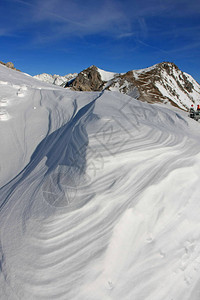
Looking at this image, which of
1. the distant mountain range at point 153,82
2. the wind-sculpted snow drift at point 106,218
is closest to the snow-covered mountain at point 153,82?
the distant mountain range at point 153,82

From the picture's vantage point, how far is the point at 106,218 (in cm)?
214

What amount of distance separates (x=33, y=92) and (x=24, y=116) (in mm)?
2296

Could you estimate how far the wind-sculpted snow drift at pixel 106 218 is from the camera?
1827mm

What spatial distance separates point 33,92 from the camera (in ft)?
23.7

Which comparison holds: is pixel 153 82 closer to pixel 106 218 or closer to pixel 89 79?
pixel 89 79

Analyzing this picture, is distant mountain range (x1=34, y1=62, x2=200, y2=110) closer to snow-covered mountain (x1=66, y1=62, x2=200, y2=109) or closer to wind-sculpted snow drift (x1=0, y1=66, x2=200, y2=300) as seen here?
snow-covered mountain (x1=66, y1=62, x2=200, y2=109)

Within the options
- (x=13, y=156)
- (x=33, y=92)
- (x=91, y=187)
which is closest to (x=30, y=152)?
(x=13, y=156)

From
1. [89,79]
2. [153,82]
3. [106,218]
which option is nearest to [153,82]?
[153,82]

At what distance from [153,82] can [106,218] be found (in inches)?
2030

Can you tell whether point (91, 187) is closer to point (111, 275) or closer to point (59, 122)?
point (111, 275)

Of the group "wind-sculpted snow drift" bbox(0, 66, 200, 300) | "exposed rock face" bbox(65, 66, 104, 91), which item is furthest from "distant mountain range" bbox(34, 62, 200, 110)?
"wind-sculpted snow drift" bbox(0, 66, 200, 300)

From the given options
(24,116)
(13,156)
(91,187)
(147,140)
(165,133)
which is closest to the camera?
(91,187)

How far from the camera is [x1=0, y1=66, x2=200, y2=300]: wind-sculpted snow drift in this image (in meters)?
1.83

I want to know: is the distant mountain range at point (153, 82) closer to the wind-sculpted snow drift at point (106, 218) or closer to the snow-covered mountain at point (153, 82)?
the snow-covered mountain at point (153, 82)
